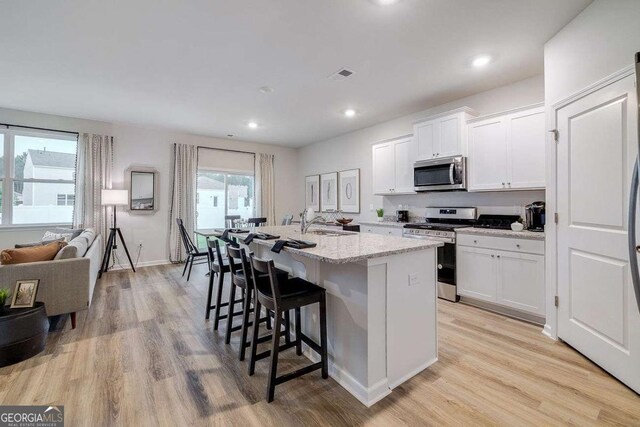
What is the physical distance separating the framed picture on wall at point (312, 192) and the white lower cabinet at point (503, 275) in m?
3.84

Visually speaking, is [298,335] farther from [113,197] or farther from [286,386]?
[113,197]

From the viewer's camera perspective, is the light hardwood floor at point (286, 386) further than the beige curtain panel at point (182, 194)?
No

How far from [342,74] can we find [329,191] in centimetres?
332

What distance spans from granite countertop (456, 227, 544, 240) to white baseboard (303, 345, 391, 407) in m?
2.08

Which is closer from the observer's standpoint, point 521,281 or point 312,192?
point 521,281

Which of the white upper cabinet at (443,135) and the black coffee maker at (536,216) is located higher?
the white upper cabinet at (443,135)

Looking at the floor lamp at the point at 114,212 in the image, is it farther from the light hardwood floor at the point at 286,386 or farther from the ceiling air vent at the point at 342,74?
the ceiling air vent at the point at 342,74

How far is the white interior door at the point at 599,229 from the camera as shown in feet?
6.06

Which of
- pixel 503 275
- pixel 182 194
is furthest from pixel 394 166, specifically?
pixel 182 194

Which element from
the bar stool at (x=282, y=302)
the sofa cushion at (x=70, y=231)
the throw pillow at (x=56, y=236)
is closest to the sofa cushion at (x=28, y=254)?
the throw pillow at (x=56, y=236)

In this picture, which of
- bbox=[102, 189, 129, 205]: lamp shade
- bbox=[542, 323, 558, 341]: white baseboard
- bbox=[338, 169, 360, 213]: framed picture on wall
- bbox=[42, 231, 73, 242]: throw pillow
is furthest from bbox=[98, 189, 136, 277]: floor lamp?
bbox=[542, 323, 558, 341]: white baseboard

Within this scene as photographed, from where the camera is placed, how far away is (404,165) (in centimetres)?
444

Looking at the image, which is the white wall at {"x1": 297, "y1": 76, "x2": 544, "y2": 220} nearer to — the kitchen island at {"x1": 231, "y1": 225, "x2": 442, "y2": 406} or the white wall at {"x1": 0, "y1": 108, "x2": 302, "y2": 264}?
the kitchen island at {"x1": 231, "y1": 225, "x2": 442, "y2": 406}

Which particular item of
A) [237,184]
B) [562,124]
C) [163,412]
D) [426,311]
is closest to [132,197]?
[237,184]
